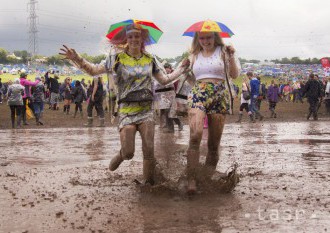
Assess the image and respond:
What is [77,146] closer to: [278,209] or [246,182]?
[246,182]

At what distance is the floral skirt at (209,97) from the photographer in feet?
21.7

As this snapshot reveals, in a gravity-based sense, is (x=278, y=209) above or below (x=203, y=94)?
below

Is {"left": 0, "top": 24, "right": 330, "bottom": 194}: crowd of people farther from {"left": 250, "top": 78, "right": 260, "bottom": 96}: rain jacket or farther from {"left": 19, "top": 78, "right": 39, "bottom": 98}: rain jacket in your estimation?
{"left": 250, "top": 78, "right": 260, "bottom": 96}: rain jacket

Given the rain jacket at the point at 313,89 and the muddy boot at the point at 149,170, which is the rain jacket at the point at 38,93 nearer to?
the rain jacket at the point at 313,89

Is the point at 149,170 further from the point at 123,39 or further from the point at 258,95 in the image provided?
the point at 258,95

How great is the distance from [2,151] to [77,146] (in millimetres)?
1699

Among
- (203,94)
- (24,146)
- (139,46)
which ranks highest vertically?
(139,46)

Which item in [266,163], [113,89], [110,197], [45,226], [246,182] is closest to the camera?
[45,226]

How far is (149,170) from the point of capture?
21.9 ft

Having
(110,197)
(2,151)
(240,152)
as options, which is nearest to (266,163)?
(240,152)

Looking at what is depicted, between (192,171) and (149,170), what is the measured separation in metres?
0.55

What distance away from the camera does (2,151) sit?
11852 millimetres

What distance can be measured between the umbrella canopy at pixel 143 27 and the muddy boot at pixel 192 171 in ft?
5.16

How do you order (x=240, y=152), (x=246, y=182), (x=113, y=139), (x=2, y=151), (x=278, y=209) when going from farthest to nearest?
(x=113, y=139), (x=2, y=151), (x=240, y=152), (x=246, y=182), (x=278, y=209)
